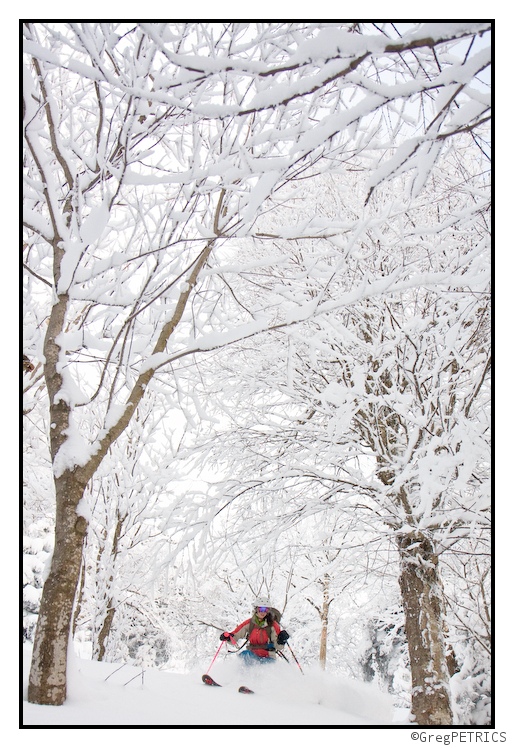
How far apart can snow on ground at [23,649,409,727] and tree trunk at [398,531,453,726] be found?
0.27m

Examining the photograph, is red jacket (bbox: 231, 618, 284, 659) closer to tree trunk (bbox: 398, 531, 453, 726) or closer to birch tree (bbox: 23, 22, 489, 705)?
tree trunk (bbox: 398, 531, 453, 726)

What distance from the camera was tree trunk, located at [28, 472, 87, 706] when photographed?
2.17 meters

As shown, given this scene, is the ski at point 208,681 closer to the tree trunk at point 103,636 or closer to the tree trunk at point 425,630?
the tree trunk at point 425,630

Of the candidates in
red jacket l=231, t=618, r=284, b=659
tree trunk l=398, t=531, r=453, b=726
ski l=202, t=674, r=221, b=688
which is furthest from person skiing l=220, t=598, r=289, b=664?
tree trunk l=398, t=531, r=453, b=726

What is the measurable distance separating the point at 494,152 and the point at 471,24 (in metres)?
1.15

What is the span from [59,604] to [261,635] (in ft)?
9.93

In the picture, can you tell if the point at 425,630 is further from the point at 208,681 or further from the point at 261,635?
the point at 208,681

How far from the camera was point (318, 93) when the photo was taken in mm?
2426

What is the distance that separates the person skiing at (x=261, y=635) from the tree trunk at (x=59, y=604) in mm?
2431

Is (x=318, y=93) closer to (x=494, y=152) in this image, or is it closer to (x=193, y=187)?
(x=193, y=187)

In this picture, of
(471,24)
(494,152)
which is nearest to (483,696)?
(494,152)

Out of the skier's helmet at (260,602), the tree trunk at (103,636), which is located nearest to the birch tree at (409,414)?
the skier's helmet at (260,602)

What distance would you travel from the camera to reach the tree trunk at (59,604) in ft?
7.13

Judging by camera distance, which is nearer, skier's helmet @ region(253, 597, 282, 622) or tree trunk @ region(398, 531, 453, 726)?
tree trunk @ region(398, 531, 453, 726)
